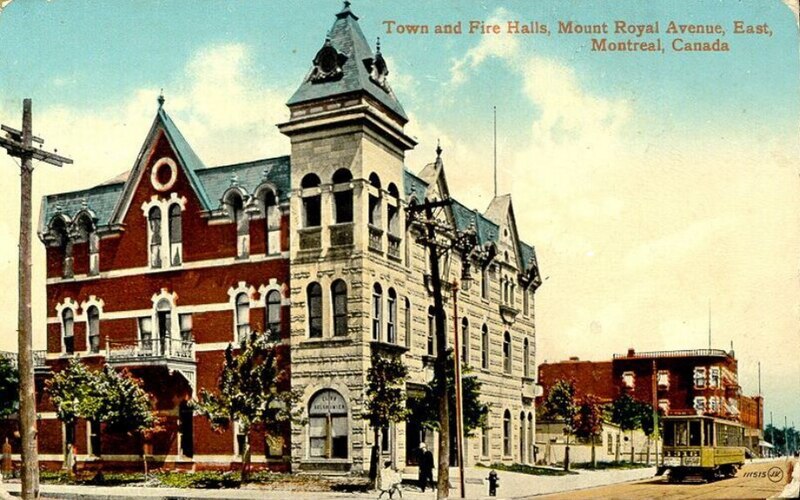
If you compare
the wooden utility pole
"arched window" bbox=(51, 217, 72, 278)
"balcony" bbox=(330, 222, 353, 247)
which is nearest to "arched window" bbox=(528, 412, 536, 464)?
"balcony" bbox=(330, 222, 353, 247)

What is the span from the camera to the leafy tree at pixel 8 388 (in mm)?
22078

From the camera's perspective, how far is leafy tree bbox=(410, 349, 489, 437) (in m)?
20.2

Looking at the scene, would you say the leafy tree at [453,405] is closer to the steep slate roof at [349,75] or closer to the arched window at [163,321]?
the steep slate roof at [349,75]

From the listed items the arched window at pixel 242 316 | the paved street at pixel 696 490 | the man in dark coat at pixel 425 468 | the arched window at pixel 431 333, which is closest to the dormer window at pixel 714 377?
the paved street at pixel 696 490

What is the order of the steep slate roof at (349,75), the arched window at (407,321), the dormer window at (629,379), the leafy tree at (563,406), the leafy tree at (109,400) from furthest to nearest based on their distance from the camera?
1. the leafy tree at (563,406)
2. the leafy tree at (109,400)
3. the dormer window at (629,379)
4. the arched window at (407,321)
5. the steep slate roof at (349,75)

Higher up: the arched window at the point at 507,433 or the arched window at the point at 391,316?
the arched window at the point at 391,316

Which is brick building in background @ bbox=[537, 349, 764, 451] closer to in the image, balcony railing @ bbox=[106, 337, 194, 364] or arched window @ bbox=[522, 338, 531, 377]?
Answer: arched window @ bbox=[522, 338, 531, 377]

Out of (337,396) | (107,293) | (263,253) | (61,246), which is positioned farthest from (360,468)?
(61,246)

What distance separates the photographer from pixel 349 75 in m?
19.6

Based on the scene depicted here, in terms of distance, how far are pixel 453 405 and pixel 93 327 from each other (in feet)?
28.3

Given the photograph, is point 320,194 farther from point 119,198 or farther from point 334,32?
point 119,198

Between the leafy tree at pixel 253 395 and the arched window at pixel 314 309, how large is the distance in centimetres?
94

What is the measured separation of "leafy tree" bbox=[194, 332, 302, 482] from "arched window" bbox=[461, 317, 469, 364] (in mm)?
3979

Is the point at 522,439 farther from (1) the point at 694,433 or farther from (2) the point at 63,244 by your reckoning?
(2) the point at 63,244
